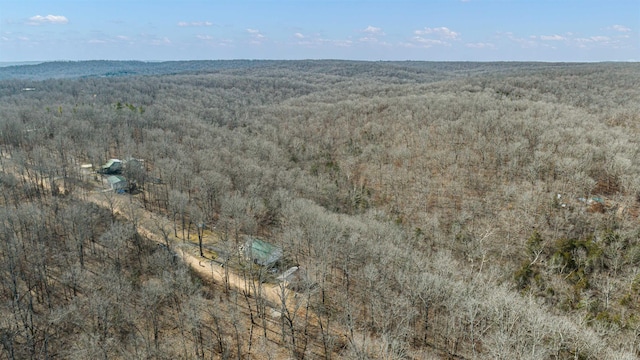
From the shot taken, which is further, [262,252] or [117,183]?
[117,183]

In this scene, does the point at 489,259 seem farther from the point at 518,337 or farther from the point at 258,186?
the point at 258,186

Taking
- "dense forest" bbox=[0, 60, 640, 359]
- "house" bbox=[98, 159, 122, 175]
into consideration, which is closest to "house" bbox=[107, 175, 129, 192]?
"dense forest" bbox=[0, 60, 640, 359]

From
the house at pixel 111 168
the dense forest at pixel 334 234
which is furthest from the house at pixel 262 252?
the house at pixel 111 168

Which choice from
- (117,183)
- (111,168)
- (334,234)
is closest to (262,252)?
(334,234)

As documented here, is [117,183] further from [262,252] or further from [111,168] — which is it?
[262,252]

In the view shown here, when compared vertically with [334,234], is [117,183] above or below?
above

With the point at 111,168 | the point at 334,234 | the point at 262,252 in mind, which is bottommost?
the point at 262,252

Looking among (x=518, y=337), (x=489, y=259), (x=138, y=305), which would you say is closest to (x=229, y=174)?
(x=138, y=305)
